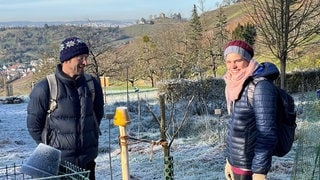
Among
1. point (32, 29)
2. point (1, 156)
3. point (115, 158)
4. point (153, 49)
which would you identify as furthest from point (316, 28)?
point (32, 29)

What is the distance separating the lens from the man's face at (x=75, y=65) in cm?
318

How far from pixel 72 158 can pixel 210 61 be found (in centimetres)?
2454

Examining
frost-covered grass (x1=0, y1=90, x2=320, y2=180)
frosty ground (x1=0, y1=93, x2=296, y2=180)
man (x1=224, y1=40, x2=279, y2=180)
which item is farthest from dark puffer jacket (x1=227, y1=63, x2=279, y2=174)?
frosty ground (x1=0, y1=93, x2=296, y2=180)

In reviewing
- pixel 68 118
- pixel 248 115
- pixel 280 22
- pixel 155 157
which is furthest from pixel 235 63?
pixel 280 22

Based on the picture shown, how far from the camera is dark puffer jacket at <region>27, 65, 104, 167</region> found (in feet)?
10.5

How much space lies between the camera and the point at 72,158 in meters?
3.21

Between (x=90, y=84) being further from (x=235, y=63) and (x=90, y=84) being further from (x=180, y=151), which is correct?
(x=180, y=151)

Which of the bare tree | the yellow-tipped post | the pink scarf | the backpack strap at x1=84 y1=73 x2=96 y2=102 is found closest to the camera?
the pink scarf

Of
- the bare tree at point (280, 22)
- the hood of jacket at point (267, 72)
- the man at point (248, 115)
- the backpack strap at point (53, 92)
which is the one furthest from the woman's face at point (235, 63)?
the bare tree at point (280, 22)

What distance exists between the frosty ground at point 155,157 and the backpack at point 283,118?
2301 mm

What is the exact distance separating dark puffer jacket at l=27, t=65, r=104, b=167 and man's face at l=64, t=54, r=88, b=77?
0.05 m

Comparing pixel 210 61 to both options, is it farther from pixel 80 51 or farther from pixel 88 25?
pixel 80 51

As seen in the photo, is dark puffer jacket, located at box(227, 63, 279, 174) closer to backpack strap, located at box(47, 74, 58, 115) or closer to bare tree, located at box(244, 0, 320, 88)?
backpack strap, located at box(47, 74, 58, 115)

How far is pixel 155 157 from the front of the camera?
8.14 m
